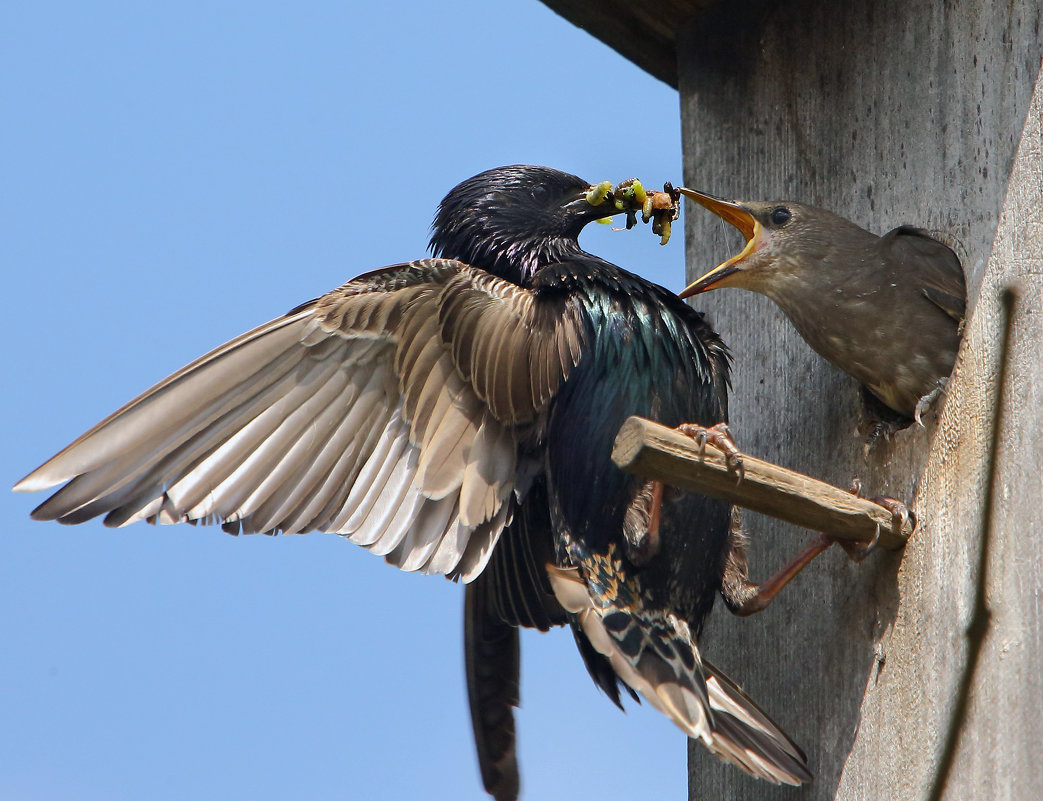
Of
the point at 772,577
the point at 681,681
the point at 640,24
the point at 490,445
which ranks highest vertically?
the point at 640,24

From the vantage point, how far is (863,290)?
282 centimetres

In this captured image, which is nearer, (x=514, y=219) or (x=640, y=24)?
(x=514, y=219)

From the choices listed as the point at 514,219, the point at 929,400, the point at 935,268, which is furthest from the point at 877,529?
the point at 514,219

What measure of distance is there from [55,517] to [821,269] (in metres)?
1.48

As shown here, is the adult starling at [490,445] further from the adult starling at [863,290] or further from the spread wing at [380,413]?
the adult starling at [863,290]

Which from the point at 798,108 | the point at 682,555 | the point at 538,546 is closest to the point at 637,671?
the point at 682,555

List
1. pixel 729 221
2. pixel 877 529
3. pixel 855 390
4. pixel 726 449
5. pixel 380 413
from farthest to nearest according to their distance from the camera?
pixel 729 221 < pixel 855 390 < pixel 380 413 < pixel 877 529 < pixel 726 449

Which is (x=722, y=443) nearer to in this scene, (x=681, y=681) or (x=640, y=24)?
(x=681, y=681)

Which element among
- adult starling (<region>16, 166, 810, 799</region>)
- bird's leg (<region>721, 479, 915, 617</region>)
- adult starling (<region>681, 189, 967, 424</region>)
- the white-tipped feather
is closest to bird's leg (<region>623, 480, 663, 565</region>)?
adult starling (<region>16, 166, 810, 799</region>)

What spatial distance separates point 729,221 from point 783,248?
21 cm

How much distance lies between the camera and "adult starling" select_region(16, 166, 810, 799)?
257cm

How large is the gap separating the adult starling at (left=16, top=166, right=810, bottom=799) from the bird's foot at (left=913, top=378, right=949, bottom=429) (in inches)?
16.5

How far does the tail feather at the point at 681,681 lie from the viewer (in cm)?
254

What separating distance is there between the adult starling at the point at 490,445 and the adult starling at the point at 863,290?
7.0 inches
